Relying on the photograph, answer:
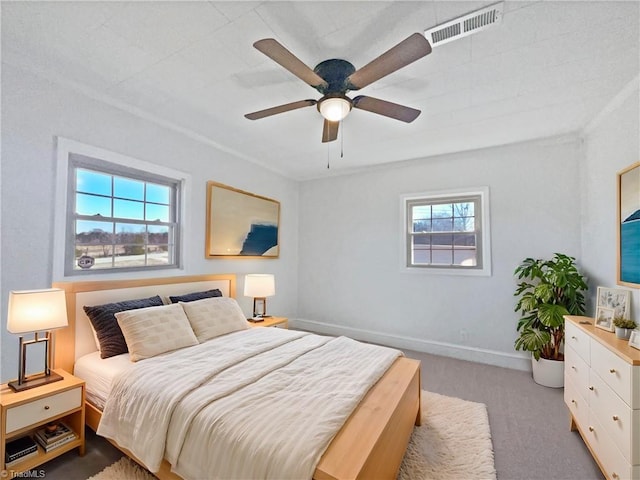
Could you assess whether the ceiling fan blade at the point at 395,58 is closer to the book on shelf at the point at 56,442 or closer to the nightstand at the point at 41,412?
the nightstand at the point at 41,412

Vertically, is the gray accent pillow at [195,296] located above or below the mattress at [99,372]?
above

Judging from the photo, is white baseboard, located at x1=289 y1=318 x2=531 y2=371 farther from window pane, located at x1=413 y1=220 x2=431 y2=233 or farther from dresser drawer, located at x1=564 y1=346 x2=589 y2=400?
window pane, located at x1=413 y1=220 x2=431 y2=233

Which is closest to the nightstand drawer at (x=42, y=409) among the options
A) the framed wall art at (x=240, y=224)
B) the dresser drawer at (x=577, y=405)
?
the framed wall art at (x=240, y=224)

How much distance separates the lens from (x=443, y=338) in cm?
388

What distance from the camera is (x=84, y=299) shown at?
7.71 feet

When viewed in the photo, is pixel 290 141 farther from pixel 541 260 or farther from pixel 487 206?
pixel 541 260

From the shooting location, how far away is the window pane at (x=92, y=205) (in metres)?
2.52

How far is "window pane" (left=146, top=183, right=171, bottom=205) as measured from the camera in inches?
120

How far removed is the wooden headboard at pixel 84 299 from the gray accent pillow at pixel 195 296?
135 mm

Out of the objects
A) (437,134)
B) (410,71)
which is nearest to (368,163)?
(437,134)

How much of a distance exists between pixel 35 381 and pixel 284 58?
2.54 m

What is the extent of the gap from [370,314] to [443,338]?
3.43 ft

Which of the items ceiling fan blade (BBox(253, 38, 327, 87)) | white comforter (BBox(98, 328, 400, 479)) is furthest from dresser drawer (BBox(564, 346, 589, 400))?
ceiling fan blade (BBox(253, 38, 327, 87))

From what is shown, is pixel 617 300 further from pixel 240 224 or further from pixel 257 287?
pixel 240 224
